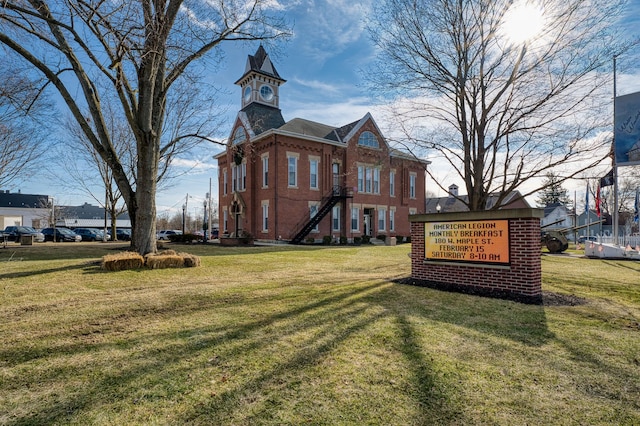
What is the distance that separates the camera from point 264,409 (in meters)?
2.72

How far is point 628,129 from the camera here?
54.4ft

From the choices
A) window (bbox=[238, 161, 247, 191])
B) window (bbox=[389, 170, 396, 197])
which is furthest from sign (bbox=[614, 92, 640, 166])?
window (bbox=[238, 161, 247, 191])

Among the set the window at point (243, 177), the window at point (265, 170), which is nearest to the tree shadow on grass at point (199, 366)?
the window at point (265, 170)

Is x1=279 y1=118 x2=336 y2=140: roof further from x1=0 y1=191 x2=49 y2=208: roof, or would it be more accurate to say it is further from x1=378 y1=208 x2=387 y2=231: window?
x1=0 y1=191 x2=49 y2=208: roof

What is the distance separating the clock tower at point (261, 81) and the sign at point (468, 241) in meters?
26.2

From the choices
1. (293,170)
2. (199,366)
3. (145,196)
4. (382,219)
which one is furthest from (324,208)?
Result: (199,366)

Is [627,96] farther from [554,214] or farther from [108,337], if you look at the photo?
[554,214]

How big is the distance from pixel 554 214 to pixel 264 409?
76278 millimetres

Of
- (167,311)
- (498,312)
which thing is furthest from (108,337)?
(498,312)

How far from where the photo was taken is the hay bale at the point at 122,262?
9413 millimetres

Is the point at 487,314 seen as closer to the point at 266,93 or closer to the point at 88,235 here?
the point at 266,93

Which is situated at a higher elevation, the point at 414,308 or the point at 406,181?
the point at 406,181

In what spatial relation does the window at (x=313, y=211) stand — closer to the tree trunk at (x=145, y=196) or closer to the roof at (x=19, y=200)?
the tree trunk at (x=145, y=196)

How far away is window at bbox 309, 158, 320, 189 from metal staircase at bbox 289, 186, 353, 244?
59.4 inches
